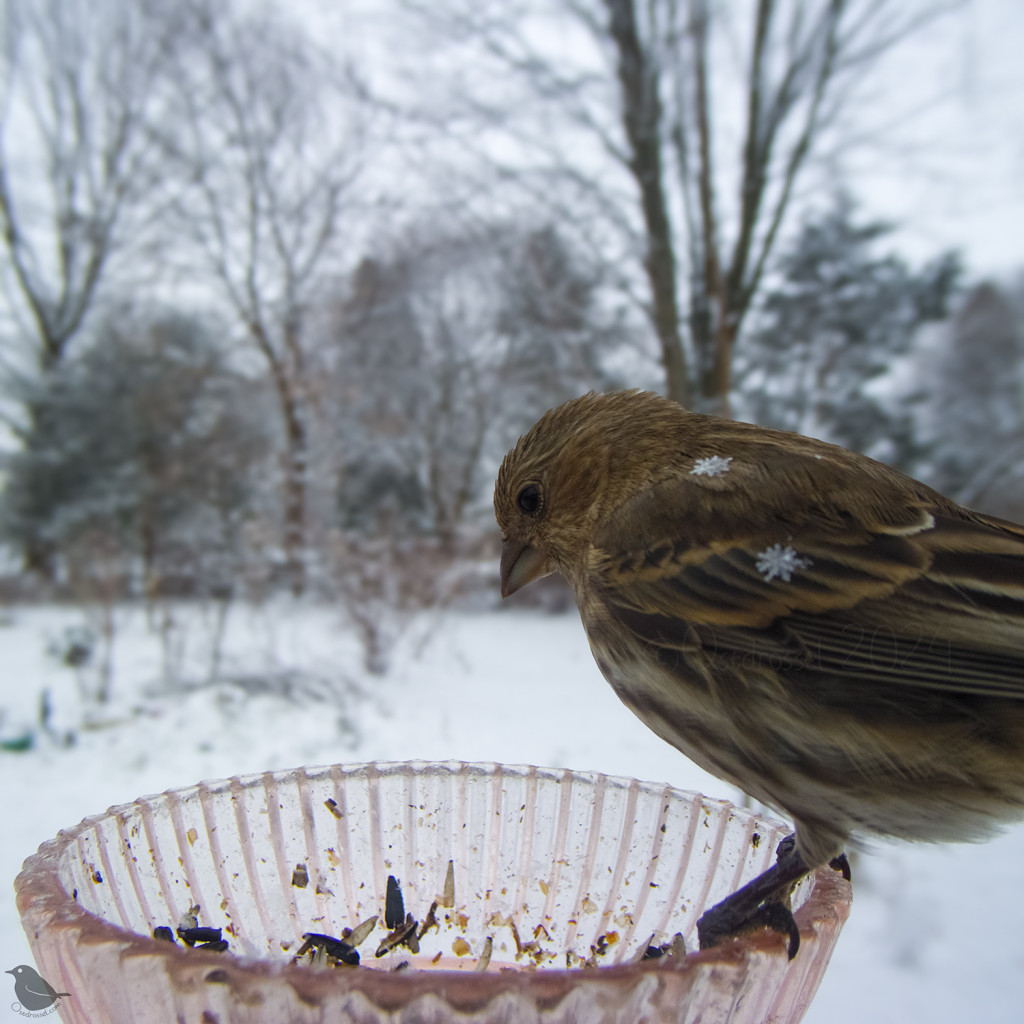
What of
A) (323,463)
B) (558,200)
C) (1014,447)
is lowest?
(323,463)

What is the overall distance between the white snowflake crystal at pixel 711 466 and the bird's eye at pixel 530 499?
242mm

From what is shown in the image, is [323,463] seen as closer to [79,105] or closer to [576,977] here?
[79,105]

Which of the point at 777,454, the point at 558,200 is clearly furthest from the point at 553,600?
the point at 777,454

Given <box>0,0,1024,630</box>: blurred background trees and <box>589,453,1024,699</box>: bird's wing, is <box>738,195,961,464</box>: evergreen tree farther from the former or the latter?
<box>589,453,1024,699</box>: bird's wing

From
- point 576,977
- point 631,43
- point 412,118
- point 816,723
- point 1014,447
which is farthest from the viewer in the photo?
point 1014,447

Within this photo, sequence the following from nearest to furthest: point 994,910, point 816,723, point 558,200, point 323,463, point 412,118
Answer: point 816,723, point 994,910, point 558,200, point 412,118, point 323,463

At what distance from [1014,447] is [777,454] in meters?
5.58

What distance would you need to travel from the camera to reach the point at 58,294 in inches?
266

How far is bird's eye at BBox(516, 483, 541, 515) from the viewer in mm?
1074
